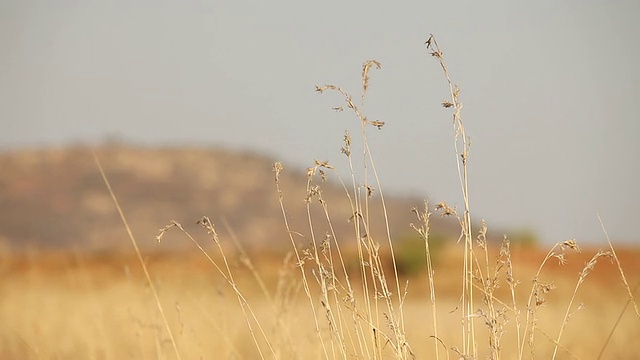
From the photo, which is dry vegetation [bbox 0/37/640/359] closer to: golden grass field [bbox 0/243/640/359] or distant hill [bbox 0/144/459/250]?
golden grass field [bbox 0/243/640/359]

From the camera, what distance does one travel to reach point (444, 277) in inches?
599

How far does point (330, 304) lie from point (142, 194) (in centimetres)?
3673

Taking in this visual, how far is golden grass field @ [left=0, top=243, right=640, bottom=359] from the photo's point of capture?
386 cm

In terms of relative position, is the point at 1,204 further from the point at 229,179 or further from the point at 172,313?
the point at 172,313

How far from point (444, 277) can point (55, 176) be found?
2883cm

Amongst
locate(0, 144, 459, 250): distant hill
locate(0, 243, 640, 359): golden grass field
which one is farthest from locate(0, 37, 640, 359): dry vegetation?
locate(0, 144, 459, 250): distant hill

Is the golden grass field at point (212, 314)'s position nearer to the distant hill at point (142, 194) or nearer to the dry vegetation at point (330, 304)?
the dry vegetation at point (330, 304)

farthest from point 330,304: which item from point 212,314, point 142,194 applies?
point 142,194

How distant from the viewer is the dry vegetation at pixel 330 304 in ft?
8.27

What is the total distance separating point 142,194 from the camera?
40.9 metres

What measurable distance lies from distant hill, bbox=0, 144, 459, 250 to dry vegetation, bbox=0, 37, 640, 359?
21.2 m

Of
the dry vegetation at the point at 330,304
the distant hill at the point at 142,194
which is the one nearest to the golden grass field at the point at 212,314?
the dry vegetation at the point at 330,304

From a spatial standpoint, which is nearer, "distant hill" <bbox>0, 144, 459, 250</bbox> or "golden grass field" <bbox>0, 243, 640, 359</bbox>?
"golden grass field" <bbox>0, 243, 640, 359</bbox>

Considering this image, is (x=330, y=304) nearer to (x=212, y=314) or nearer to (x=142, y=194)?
(x=212, y=314)
